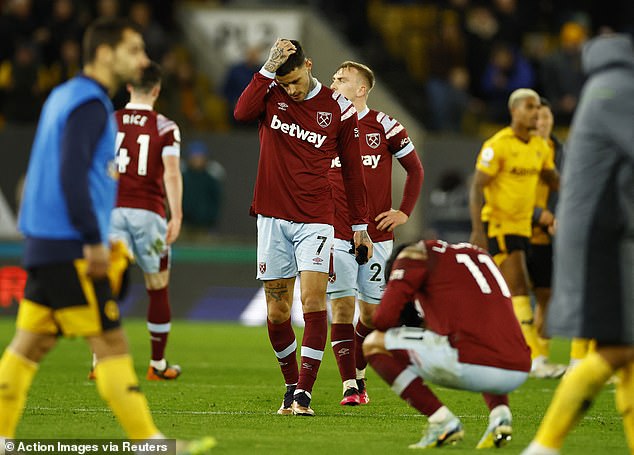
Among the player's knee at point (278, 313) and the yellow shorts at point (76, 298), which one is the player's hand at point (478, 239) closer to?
the player's knee at point (278, 313)

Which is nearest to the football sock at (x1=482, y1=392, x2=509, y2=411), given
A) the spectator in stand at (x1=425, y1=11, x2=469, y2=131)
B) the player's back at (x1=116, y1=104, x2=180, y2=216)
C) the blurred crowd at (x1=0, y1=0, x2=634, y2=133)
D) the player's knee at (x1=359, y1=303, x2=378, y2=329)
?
the player's knee at (x1=359, y1=303, x2=378, y2=329)

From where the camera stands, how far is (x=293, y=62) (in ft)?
29.0

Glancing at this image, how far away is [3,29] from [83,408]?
539 inches

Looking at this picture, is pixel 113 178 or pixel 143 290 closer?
pixel 113 178

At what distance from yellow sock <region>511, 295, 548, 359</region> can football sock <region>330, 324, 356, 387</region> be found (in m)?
3.02

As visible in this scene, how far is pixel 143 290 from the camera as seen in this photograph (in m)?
19.0

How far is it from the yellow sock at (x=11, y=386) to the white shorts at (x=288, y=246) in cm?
277

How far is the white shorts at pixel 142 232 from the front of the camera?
1118 cm

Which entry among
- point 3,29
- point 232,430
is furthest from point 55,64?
point 232,430

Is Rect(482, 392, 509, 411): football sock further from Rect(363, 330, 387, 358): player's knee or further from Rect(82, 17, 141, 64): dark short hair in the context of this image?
Rect(82, 17, 141, 64): dark short hair

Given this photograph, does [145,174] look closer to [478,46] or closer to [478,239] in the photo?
[478,239]

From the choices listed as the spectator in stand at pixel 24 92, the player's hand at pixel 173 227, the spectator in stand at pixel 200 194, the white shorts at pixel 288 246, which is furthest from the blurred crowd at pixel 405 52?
the white shorts at pixel 288 246

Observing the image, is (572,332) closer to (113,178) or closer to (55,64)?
(113,178)

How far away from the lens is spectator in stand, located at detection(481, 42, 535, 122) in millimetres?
21828
